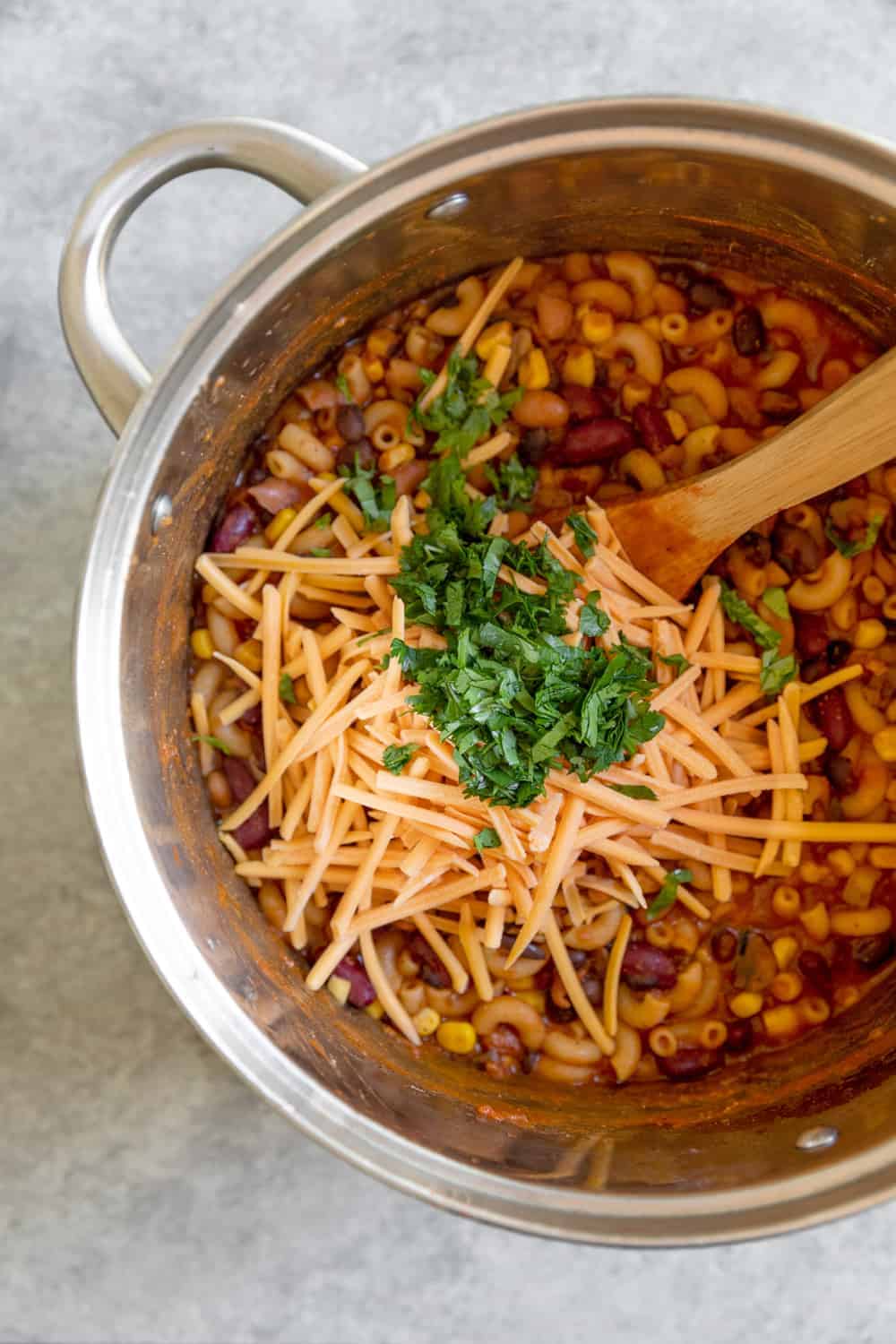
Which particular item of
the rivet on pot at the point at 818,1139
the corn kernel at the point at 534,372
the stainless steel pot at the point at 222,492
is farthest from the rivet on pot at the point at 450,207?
the rivet on pot at the point at 818,1139

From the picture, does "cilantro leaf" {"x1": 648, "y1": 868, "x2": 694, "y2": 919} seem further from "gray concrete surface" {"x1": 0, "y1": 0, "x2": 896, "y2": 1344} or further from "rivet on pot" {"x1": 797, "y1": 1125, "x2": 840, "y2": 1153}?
"gray concrete surface" {"x1": 0, "y1": 0, "x2": 896, "y2": 1344}

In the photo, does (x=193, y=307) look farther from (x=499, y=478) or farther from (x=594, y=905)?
(x=594, y=905)

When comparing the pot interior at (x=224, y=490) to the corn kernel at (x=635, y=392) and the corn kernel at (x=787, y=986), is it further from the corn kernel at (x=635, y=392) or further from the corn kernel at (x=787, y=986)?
the corn kernel at (x=635, y=392)

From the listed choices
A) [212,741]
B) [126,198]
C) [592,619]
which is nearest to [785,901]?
[592,619]

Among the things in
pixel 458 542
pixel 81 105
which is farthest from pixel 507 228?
pixel 81 105

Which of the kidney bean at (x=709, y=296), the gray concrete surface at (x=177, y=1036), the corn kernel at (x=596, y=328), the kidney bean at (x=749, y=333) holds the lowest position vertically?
the gray concrete surface at (x=177, y=1036)

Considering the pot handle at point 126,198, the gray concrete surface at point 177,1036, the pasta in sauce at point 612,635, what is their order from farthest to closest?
the gray concrete surface at point 177,1036 → the pasta in sauce at point 612,635 → the pot handle at point 126,198

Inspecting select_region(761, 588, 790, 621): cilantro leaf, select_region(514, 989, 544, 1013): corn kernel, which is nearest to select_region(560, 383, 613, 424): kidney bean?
select_region(761, 588, 790, 621): cilantro leaf
